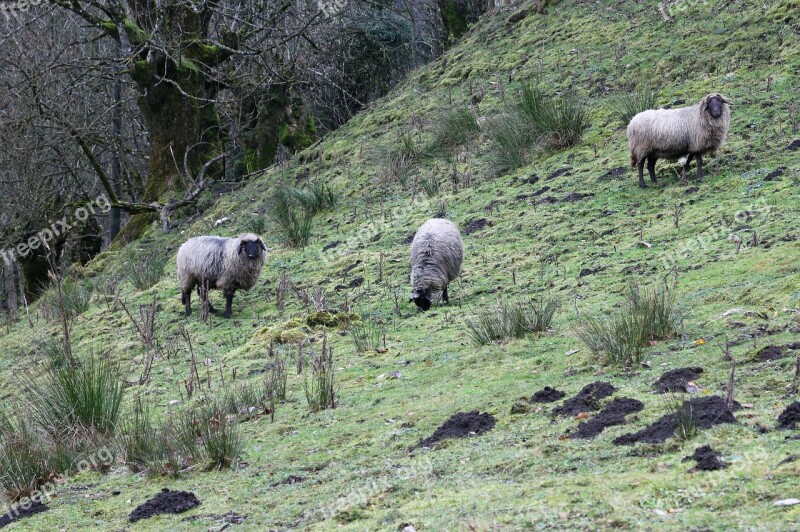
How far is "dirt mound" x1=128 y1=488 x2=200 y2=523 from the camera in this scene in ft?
16.9

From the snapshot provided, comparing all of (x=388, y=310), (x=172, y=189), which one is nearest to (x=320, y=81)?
(x=172, y=189)

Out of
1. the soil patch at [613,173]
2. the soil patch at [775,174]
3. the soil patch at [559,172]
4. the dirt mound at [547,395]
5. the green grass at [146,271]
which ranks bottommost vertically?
the dirt mound at [547,395]

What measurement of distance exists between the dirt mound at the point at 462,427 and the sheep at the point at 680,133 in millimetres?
7095

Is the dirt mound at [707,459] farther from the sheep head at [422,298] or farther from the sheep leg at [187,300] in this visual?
the sheep leg at [187,300]

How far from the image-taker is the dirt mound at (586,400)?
5.50m

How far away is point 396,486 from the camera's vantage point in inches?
190

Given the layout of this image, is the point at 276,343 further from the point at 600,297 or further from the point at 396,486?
the point at 396,486

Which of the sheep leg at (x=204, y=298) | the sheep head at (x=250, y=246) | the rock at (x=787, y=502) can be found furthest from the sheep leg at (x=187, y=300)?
the rock at (x=787, y=502)

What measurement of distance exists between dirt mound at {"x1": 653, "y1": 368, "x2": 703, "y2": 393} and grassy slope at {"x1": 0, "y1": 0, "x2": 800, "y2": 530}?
4.1 inches

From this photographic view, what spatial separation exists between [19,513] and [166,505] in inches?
41.4

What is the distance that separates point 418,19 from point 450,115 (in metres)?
12.0

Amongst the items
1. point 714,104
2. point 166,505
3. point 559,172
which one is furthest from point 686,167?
point 166,505

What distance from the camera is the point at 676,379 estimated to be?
18.5 feet

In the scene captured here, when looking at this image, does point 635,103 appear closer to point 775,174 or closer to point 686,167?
point 686,167
